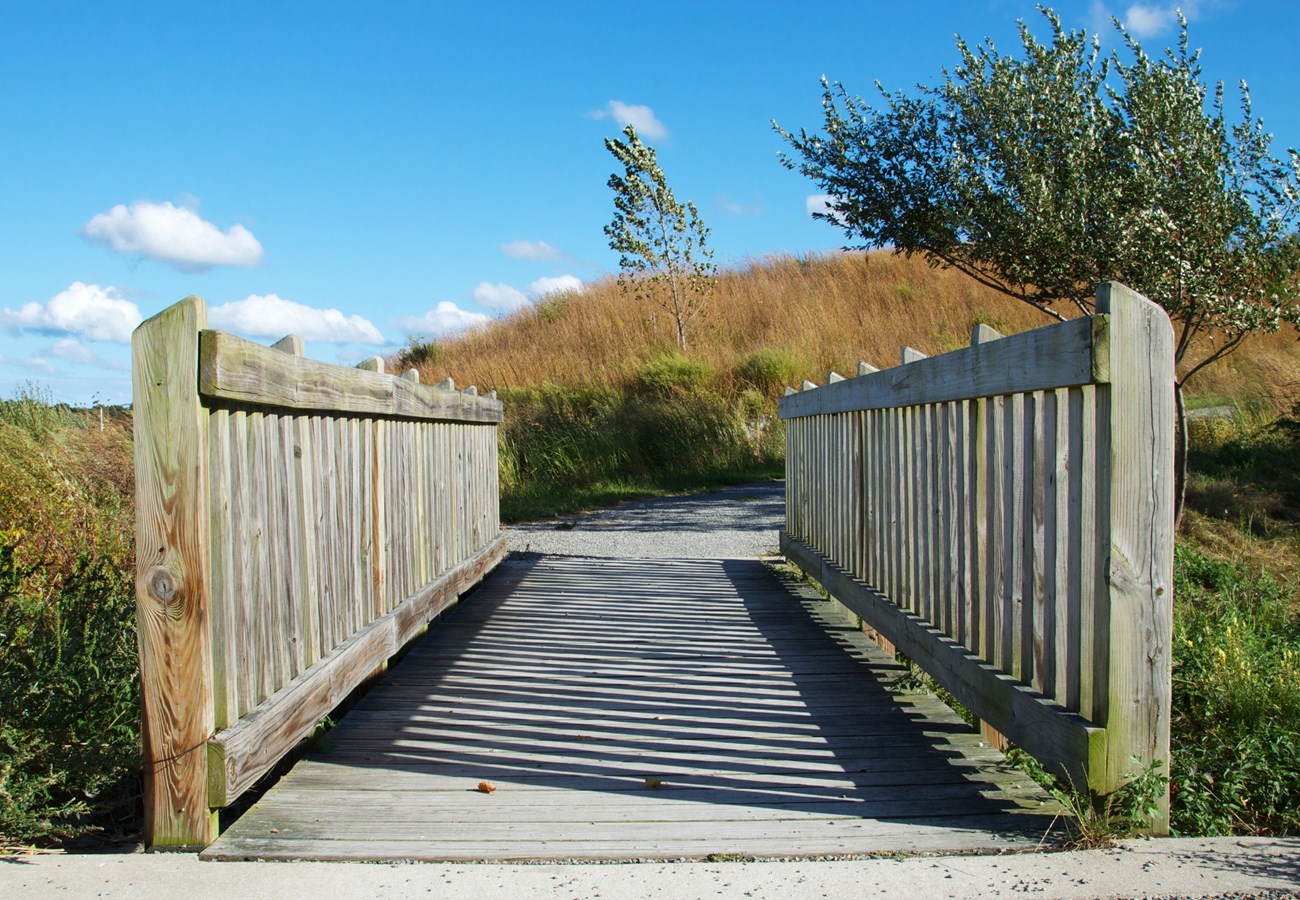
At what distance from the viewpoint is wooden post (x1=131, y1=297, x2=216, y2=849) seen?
2.93m

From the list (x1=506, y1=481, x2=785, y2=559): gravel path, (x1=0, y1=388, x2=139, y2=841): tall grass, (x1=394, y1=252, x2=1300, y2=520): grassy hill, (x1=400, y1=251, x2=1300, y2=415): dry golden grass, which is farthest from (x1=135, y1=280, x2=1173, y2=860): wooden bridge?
(x1=400, y1=251, x2=1300, y2=415): dry golden grass

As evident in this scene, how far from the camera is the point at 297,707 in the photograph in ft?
11.6

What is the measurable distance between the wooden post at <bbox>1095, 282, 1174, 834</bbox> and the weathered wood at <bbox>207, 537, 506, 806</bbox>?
8.27ft

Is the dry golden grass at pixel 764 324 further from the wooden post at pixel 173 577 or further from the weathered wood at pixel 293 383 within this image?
the wooden post at pixel 173 577

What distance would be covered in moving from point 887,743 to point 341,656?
2140 mm

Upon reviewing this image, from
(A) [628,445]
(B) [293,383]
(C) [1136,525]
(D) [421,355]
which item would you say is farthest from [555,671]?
(D) [421,355]

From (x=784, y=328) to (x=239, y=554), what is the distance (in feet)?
73.6

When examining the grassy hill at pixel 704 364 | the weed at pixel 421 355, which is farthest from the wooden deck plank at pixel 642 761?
the weed at pixel 421 355

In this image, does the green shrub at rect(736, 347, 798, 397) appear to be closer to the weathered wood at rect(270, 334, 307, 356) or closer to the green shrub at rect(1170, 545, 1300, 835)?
the green shrub at rect(1170, 545, 1300, 835)

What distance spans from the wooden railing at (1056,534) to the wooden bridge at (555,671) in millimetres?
13

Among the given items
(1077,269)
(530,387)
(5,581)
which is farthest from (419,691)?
(530,387)

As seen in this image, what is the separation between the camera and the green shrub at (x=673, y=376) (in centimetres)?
2030

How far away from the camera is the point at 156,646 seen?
9.70 feet

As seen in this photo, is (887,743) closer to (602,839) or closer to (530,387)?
(602,839)
